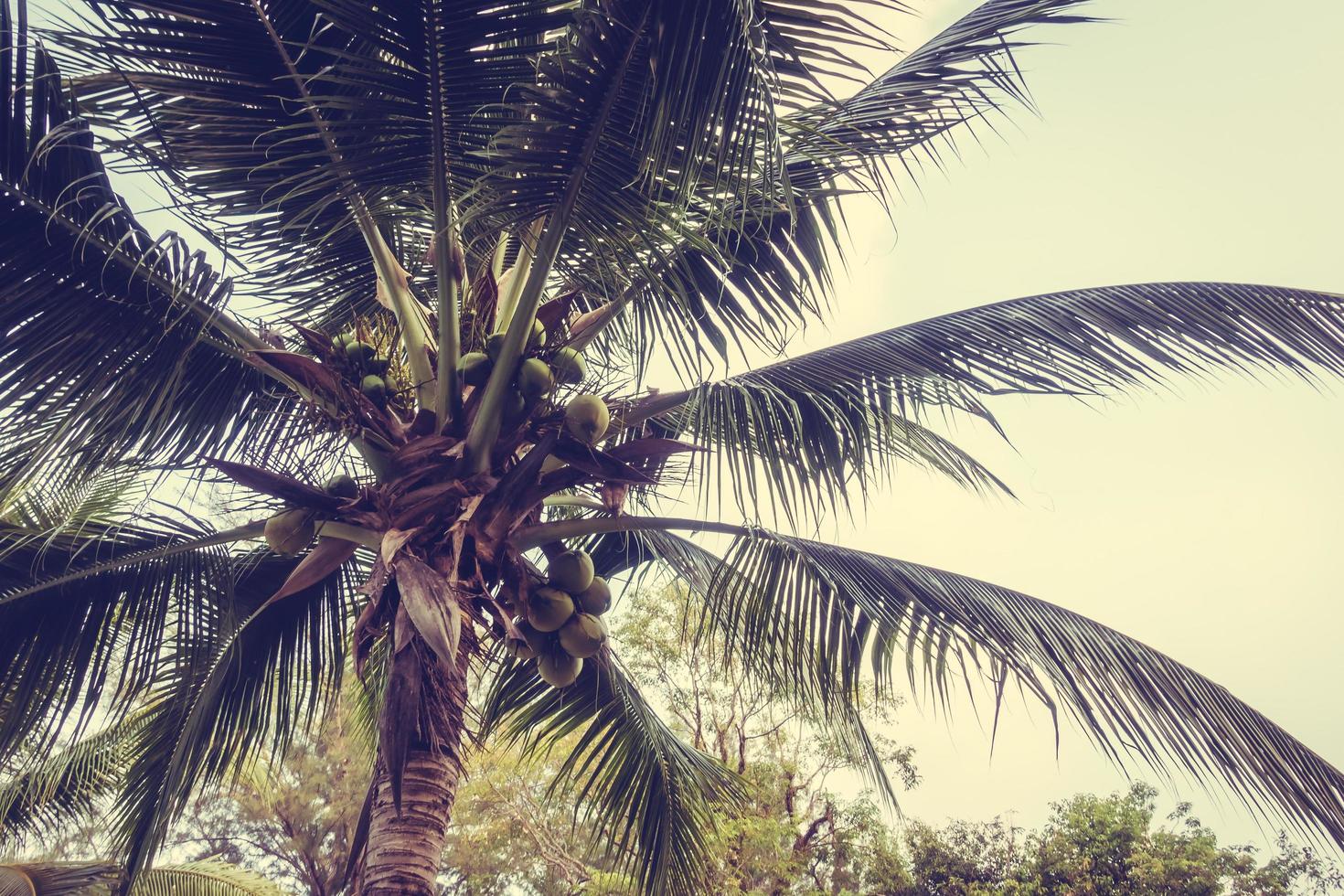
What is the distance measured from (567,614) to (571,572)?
0.14 m

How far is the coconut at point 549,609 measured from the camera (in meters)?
3.12

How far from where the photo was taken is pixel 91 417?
335 cm

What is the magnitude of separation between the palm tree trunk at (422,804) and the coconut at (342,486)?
0.60 m

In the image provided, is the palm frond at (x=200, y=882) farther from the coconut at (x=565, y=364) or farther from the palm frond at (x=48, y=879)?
the coconut at (x=565, y=364)

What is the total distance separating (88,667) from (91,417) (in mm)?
1272

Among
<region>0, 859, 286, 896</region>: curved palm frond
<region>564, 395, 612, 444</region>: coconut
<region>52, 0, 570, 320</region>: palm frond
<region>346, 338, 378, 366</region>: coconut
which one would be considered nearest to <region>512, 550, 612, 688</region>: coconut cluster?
<region>564, 395, 612, 444</region>: coconut

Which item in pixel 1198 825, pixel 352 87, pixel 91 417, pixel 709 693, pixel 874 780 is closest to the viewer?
pixel 352 87

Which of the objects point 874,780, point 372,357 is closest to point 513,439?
point 372,357

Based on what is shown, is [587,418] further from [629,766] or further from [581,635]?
[629,766]

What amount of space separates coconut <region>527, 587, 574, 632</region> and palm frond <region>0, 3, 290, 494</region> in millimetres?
1517

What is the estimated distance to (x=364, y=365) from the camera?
3.29 m

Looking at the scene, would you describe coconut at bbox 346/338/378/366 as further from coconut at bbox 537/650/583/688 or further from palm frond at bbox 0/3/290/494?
coconut at bbox 537/650/583/688

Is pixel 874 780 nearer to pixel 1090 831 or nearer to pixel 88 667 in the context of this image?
pixel 88 667

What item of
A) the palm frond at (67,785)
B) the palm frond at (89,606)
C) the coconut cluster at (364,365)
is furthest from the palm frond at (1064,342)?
the palm frond at (67,785)
